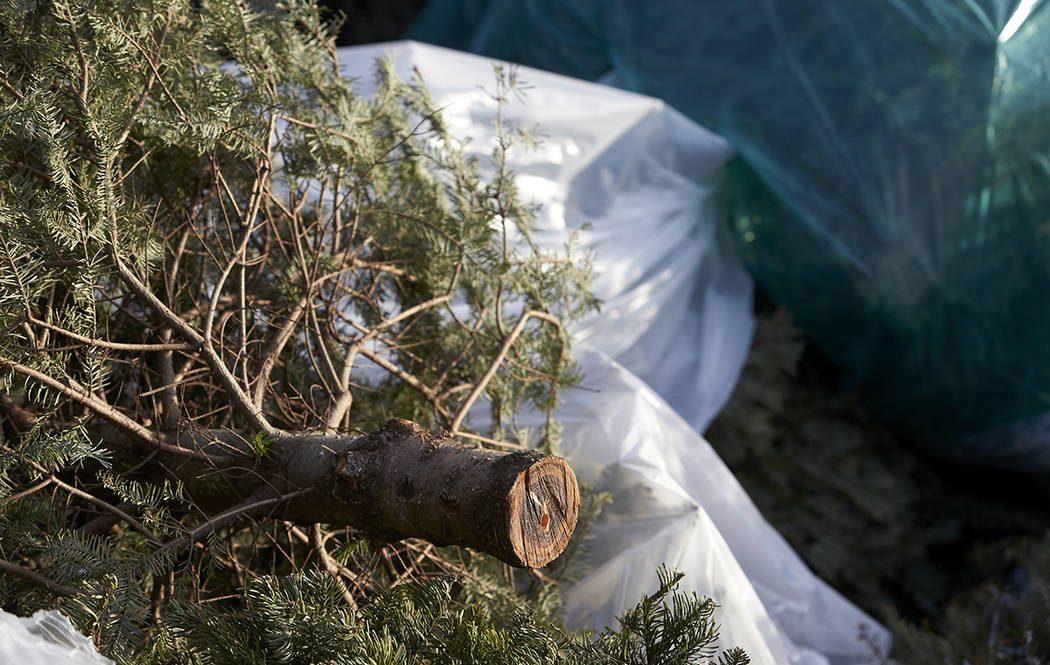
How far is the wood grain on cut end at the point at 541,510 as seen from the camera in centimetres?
57

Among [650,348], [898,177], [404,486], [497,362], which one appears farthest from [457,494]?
[898,177]

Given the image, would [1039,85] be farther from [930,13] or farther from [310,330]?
[310,330]

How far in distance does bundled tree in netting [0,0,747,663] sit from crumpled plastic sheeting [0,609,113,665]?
0.15 feet

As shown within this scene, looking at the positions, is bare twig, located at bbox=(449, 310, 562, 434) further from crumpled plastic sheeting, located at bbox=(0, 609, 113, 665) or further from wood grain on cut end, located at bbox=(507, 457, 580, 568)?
crumpled plastic sheeting, located at bbox=(0, 609, 113, 665)

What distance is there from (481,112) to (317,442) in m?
0.94

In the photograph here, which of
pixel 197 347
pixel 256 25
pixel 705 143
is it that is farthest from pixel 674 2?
pixel 197 347

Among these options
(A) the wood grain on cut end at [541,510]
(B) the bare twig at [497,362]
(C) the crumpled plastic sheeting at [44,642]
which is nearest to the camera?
(C) the crumpled plastic sheeting at [44,642]

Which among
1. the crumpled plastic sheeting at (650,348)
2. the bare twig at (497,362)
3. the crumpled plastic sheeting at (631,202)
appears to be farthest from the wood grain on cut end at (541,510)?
the crumpled plastic sheeting at (631,202)

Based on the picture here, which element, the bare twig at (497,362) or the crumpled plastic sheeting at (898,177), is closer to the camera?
the bare twig at (497,362)

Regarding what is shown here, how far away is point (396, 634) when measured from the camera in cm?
56

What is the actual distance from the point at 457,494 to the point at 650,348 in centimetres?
104

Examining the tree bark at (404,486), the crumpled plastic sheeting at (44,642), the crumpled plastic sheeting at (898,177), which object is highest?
the crumpled plastic sheeting at (898,177)

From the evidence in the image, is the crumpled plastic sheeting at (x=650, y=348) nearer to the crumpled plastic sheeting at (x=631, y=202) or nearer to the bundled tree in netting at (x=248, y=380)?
the crumpled plastic sheeting at (x=631, y=202)

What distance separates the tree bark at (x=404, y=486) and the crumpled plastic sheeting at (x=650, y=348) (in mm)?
401
